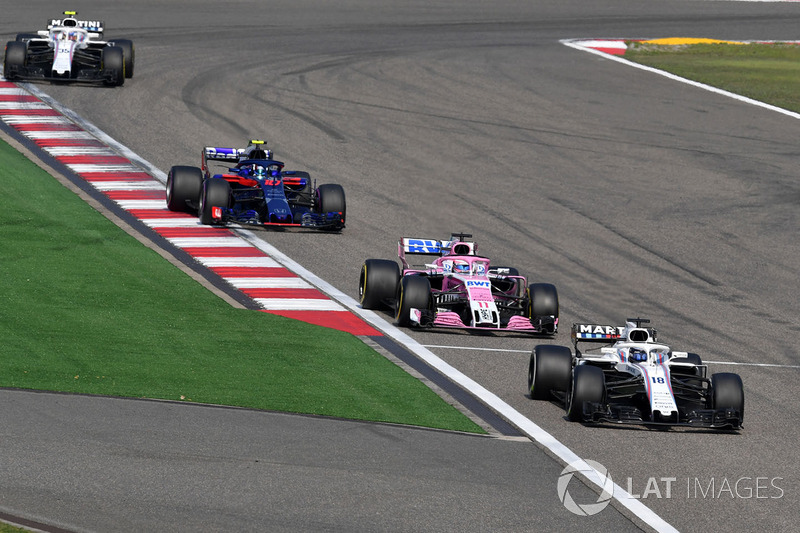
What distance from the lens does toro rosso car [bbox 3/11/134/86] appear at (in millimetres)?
37469

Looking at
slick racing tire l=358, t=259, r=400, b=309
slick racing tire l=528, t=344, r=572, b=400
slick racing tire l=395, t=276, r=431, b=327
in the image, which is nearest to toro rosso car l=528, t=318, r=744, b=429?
slick racing tire l=528, t=344, r=572, b=400

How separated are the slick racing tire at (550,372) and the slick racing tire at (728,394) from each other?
1.86m

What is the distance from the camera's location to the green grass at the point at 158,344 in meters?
16.2

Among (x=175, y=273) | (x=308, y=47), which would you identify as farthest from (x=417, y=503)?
(x=308, y=47)

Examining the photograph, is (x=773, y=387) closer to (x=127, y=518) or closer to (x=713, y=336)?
(x=713, y=336)

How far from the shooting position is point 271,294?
892 inches

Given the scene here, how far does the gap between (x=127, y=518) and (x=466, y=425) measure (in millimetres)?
5336

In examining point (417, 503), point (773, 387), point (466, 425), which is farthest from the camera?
point (773, 387)

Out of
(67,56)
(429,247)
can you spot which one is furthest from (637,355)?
(67,56)

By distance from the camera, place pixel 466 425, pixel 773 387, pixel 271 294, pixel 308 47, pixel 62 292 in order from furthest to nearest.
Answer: pixel 308 47
pixel 271 294
pixel 62 292
pixel 773 387
pixel 466 425

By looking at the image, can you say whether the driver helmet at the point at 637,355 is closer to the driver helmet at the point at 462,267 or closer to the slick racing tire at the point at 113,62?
the driver helmet at the point at 462,267

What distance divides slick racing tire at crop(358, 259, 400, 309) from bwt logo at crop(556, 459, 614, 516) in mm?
7856

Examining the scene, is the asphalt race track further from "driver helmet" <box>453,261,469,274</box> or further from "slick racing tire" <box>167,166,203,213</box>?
"slick racing tire" <box>167,166,203,213</box>

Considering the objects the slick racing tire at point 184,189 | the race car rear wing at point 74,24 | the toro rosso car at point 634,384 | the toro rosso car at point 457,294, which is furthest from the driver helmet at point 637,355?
the race car rear wing at point 74,24
